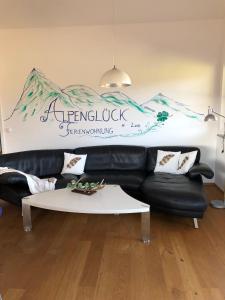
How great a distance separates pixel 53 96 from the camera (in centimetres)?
471

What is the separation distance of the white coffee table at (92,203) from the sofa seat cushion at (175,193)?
42cm

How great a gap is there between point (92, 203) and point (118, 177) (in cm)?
119

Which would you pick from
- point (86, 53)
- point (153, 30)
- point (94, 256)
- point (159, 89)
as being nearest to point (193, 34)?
point (153, 30)

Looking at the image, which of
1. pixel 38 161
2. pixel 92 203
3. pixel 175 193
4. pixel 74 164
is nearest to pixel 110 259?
pixel 92 203

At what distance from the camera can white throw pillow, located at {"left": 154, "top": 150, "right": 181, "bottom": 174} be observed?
161 inches

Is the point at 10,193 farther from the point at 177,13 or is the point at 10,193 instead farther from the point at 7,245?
the point at 177,13

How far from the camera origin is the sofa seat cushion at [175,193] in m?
2.94

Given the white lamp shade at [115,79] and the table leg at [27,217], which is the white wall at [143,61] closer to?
the white lamp shade at [115,79]

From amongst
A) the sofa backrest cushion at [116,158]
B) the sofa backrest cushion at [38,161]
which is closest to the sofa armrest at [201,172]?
the sofa backrest cushion at [116,158]

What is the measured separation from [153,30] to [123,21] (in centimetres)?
55

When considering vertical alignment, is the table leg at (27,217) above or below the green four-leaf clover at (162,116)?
below

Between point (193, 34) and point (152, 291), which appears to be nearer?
point (152, 291)

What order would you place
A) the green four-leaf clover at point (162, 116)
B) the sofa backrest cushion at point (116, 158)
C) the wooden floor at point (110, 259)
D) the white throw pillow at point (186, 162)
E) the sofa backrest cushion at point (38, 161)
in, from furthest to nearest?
the green four-leaf clover at point (162, 116) → the sofa backrest cushion at point (116, 158) → the sofa backrest cushion at point (38, 161) → the white throw pillow at point (186, 162) → the wooden floor at point (110, 259)

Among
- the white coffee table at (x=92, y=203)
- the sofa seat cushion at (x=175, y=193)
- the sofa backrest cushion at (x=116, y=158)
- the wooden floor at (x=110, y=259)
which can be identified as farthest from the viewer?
the sofa backrest cushion at (x=116, y=158)
